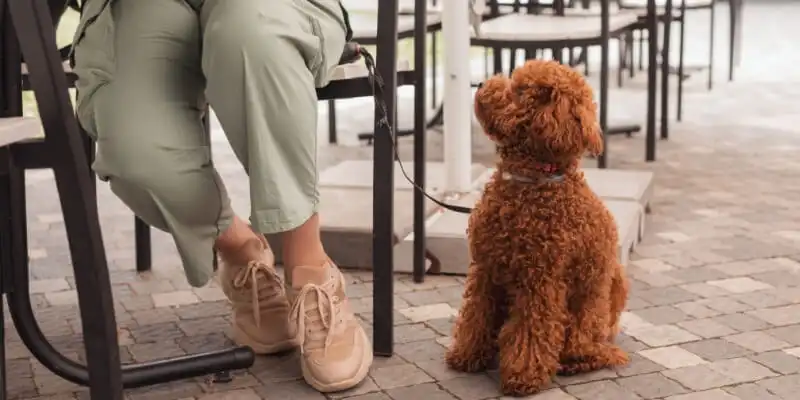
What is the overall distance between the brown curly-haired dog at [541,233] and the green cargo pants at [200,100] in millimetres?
242

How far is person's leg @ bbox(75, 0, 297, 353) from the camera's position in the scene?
4.16 feet

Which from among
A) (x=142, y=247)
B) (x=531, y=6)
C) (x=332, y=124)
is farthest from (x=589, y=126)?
(x=332, y=124)

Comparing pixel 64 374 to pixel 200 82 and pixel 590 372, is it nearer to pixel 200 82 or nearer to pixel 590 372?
pixel 200 82

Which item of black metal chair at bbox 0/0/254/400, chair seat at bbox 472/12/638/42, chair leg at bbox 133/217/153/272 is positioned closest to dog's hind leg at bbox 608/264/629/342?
black metal chair at bbox 0/0/254/400

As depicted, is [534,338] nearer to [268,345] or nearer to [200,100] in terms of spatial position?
[268,345]

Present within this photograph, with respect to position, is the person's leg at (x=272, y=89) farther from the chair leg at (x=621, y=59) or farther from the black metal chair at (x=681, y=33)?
the chair leg at (x=621, y=59)

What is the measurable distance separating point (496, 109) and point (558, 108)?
3.4 inches

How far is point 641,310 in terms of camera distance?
168 cm

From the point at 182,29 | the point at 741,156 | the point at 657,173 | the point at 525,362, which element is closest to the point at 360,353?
the point at 525,362

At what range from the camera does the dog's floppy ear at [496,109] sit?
128cm

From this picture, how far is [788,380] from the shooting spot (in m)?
1.37

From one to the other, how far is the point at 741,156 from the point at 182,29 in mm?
2255

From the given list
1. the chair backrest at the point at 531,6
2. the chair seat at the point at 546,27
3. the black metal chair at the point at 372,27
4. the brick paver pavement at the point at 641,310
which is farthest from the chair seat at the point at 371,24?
the brick paver pavement at the point at 641,310

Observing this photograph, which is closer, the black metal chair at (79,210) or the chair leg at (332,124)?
the black metal chair at (79,210)
